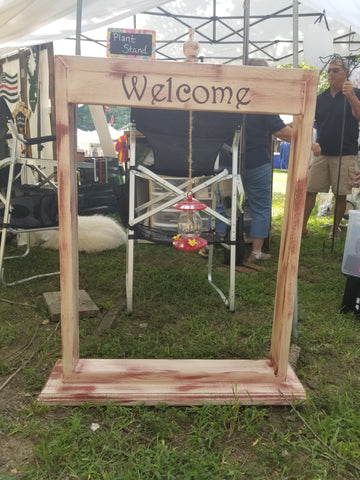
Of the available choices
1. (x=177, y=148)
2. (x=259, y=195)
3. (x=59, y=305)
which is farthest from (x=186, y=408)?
(x=259, y=195)

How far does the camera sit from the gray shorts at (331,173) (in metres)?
3.74

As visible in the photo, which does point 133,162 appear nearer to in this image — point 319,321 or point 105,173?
point 319,321

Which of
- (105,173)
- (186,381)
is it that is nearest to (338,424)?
(186,381)

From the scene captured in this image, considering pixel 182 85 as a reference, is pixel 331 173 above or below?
below

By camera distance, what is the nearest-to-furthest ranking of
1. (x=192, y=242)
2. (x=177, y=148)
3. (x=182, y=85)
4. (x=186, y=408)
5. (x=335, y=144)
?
(x=182, y=85), (x=186, y=408), (x=192, y=242), (x=177, y=148), (x=335, y=144)

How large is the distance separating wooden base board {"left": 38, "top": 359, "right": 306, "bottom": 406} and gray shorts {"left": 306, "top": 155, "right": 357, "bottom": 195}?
2654mm

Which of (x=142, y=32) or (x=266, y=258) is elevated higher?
(x=142, y=32)

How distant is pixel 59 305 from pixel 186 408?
1.03 metres

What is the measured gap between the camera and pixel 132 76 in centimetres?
124

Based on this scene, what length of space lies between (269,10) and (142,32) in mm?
3965

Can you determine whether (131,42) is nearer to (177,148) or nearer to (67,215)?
(177,148)

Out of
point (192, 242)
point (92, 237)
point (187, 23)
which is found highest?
point (187, 23)

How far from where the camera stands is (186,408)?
140cm

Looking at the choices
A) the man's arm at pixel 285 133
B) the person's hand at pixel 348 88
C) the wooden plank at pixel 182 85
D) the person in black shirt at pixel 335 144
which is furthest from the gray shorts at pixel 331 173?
the wooden plank at pixel 182 85
